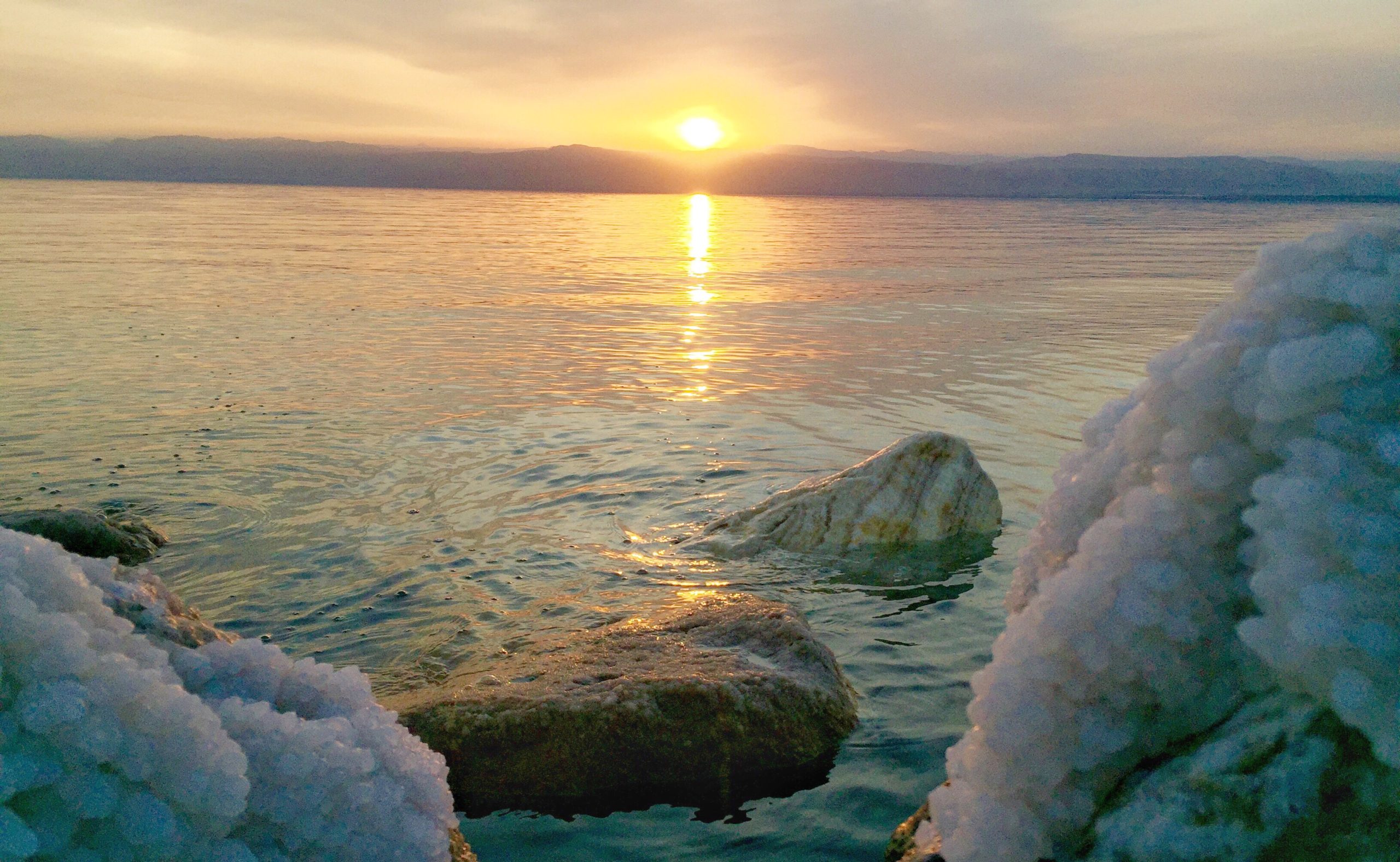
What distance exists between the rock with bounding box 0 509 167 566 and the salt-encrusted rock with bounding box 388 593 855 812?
331cm

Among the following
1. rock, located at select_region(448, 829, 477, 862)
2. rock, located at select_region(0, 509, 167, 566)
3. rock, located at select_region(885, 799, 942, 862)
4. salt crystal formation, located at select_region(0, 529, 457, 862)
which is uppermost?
salt crystal formation, located at select_region(0, 529, 457, 862)

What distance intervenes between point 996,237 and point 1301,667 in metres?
49.0

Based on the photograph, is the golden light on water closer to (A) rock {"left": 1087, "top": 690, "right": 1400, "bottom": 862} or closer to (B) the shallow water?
(B) the shallow water

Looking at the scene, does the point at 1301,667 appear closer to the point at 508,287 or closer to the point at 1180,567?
the point at 1180,567

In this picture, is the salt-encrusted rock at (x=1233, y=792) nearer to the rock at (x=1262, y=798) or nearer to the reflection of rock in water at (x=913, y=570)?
the rock at (x=1262, y=798)

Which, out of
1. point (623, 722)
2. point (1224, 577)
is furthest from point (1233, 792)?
point (623, 722)

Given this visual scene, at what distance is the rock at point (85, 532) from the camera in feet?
21.2

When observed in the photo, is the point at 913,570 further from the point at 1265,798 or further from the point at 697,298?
the point at 697,298

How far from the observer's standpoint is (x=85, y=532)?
21.5 feet

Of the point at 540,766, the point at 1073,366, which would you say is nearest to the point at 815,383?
the point at 1073,366

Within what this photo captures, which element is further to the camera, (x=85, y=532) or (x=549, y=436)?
(x=549, y=436)

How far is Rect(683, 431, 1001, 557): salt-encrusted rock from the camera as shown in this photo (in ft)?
23.5

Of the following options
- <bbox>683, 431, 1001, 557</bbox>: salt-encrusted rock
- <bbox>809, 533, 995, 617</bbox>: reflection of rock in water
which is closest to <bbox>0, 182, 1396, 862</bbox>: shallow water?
<bbox>809, 533, 995, 617</bbox>: reflection of rock in water

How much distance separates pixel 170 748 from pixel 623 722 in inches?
98.9
